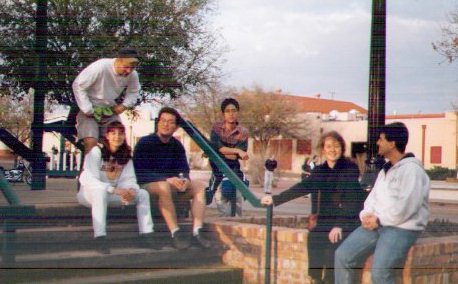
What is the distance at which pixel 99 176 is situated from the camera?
110 inches

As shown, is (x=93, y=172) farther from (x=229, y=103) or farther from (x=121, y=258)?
(x=229, y=103)

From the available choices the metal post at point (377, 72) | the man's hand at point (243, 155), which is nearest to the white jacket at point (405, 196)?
the metal post at point (377, 72)

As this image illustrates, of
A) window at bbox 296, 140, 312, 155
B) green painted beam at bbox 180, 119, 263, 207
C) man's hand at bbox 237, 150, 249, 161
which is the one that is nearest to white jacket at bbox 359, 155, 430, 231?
window at bbox 296, 140, 312, 155

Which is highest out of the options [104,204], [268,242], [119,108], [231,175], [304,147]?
[119,108]

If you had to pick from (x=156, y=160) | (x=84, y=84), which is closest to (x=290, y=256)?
(x=156, y=160)

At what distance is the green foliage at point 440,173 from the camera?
2479 mm

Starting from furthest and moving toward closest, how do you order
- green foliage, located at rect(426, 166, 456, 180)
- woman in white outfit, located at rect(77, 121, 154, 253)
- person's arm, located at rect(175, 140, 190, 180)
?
1. person's arm, located at rect(175, 140, 190, 180)
2. woman in white outfit, located at rect(77, 121, 154, 253)
3. green foliage, located at rect(426, 166, 456, 180)

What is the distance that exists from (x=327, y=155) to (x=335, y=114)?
0.79ft

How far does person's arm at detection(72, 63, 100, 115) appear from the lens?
2.60 meters

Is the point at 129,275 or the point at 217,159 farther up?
the point at 217,159

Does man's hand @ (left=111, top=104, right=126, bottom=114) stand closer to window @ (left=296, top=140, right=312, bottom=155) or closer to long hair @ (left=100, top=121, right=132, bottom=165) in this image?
long hair @ (left=100, top=121, right=132, bottom=165)

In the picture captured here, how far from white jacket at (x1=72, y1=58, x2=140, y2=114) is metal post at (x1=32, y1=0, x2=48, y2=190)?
0.42 feet

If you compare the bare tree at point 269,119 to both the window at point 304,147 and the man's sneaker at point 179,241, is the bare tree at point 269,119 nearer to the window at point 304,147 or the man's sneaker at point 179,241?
the window at point 304,147

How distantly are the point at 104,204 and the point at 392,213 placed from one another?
931 mm
